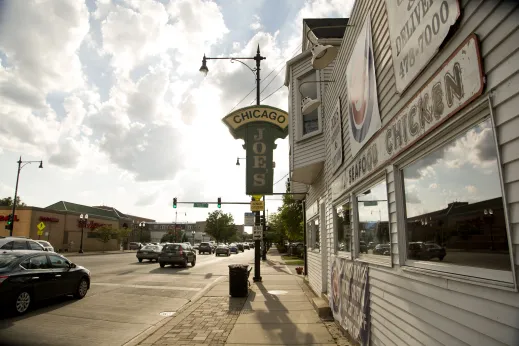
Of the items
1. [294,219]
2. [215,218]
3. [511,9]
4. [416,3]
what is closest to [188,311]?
[416,3]

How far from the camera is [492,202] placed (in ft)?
8.75

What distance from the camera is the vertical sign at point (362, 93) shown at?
519 centimetres

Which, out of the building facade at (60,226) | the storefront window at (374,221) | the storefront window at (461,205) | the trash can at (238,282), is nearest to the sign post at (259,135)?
the trash can at (238,282)

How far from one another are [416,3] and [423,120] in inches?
42.8

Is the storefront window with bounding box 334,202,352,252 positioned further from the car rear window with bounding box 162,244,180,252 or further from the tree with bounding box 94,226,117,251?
the tree with bounding box 94,226,117,251

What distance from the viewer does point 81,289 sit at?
11.1 meters

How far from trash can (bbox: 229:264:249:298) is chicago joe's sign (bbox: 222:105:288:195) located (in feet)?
12.8

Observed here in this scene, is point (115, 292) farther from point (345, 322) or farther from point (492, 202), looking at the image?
point (492, 202)

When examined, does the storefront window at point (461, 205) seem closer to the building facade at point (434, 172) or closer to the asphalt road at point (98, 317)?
the building facade at point (434, 172)

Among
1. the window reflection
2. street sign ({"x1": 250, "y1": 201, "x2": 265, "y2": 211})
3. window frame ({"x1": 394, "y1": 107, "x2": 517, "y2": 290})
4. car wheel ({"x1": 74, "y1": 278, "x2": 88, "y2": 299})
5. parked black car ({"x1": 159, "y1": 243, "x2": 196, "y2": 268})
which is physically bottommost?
car wheel ({"x1": 74, "y1": 278, "x2": 88, "y2": 299})

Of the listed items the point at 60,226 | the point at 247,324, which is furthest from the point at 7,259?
the point at 60,226

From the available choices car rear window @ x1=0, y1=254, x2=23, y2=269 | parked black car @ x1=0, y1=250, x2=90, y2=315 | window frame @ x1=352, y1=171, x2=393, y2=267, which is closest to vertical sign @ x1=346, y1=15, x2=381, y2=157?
window frame @ x1=352, y1=171, x2=393, y2=267

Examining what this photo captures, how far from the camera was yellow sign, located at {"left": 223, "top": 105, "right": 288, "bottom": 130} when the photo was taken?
15.3 m

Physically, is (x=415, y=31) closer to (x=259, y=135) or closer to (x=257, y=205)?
(x=259, y=135)
